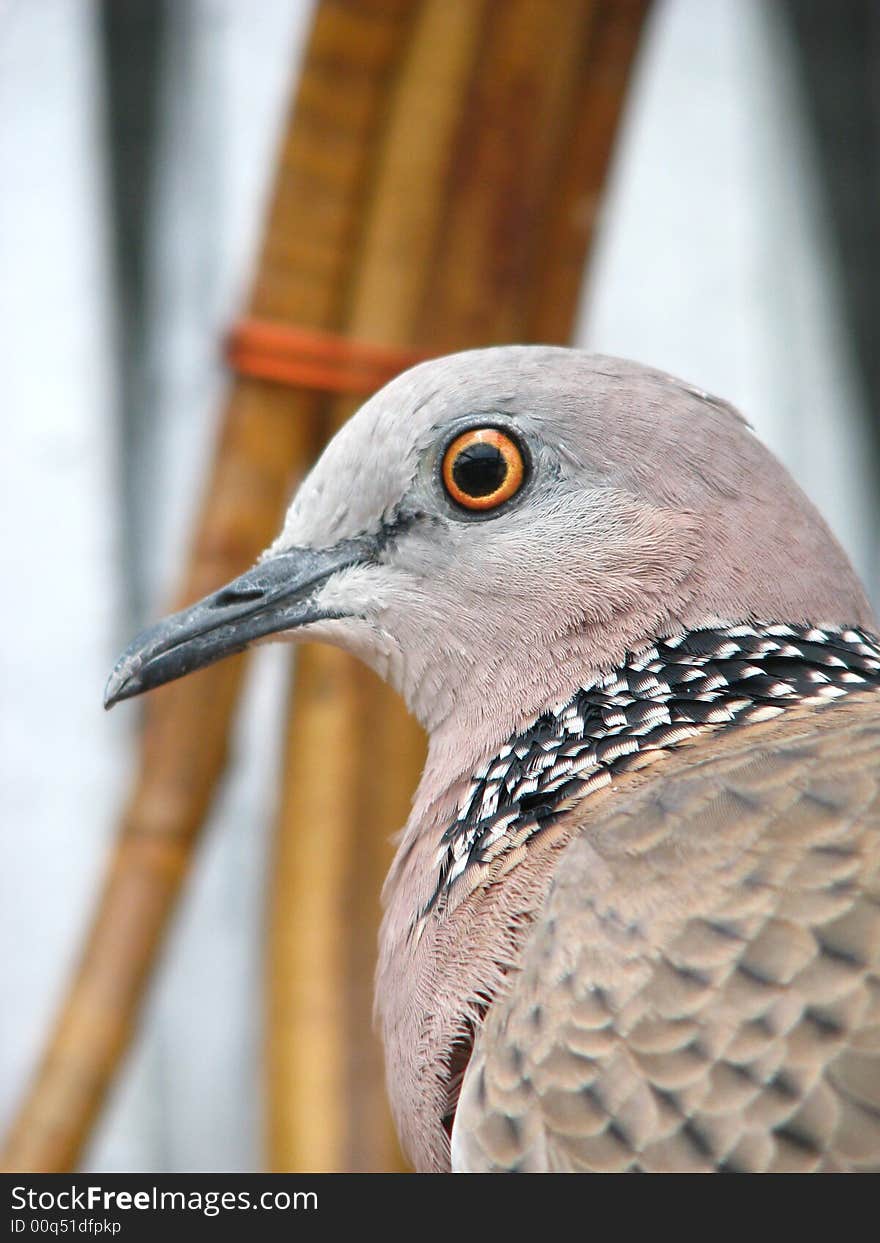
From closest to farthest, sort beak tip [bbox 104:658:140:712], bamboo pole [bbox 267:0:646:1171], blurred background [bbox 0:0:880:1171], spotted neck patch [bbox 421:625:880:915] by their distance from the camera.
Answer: spotted neck patch [bbox 421:625:880:915] → beak tip [bbox 104:658:140:712] → bamboo pole [bbox 267:0:646:1171] → blurred background [bbox 0:0:880:1171]

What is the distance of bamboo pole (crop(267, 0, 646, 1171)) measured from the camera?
75.4 inches

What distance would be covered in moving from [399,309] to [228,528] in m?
0.40

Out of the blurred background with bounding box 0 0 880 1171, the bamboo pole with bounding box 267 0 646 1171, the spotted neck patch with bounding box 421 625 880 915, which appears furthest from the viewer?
the blurred background with bounding box 0 0 880 1171

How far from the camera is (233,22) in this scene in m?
3.68

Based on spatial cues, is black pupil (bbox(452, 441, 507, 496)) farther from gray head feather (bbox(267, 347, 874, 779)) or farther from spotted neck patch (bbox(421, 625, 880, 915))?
spotted neck patch (bbox(421, 625, 880, 915))

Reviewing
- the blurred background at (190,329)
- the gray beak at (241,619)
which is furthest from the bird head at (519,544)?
the blurred background at (190,329)

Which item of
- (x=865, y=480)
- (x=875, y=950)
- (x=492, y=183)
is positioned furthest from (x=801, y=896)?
(x=865, y=480)

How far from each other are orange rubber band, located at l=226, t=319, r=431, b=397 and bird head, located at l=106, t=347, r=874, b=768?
0.41 metres

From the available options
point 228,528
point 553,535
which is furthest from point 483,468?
point 228,528

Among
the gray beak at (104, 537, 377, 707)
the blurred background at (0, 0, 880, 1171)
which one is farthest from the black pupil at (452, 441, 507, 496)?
the blurred background at (0, 0, 880, 1171)

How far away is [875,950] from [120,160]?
3207mm

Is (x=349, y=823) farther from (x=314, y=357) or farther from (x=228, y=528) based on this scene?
(x=314, y=357)

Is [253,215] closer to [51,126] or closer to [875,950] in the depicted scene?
[51,126]

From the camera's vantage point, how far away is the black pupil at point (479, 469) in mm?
1481
